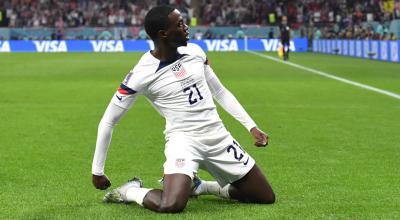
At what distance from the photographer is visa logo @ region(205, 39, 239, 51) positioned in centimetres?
5703

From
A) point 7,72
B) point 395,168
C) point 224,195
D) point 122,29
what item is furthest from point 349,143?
point 122,29

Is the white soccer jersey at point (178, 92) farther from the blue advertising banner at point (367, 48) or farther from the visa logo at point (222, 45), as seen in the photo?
the visa logo at point (222, 45)

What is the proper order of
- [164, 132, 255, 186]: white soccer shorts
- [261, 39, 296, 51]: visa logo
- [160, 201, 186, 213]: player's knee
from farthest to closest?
1. [261, 39, 296, 51]: visa logo
2. [164, 132, 255, 186]: white soccer shorts
3. [160, 201, 186, 213]: player's knee

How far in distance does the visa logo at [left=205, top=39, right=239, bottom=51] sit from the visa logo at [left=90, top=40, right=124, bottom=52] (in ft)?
20.8

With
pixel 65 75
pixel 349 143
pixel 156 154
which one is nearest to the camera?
pixel 156 154

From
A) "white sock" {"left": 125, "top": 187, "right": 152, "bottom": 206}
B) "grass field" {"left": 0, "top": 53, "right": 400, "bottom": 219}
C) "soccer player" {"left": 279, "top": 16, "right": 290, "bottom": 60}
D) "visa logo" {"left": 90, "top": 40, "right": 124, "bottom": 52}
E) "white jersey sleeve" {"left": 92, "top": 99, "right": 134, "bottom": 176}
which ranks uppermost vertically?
"white jersey sleeve" {"left": 92, "top": 99, "right": 134, "bottom": 176}

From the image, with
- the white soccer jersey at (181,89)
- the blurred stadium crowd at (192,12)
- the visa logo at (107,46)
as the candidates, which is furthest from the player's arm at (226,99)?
the blurred stadium crowd at (192,12)

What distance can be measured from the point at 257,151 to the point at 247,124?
3.34 meters

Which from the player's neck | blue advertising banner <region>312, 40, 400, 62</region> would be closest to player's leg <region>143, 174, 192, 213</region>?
the player's neck

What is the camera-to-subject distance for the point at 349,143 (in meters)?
10.5

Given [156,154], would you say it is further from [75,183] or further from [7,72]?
[7,72]

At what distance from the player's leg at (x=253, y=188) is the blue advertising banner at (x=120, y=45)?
1978 inches

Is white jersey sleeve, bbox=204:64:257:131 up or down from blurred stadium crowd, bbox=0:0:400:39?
up

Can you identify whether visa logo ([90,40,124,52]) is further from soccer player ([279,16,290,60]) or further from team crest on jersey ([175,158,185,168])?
team crest on jersey ([175,158,185,168])
